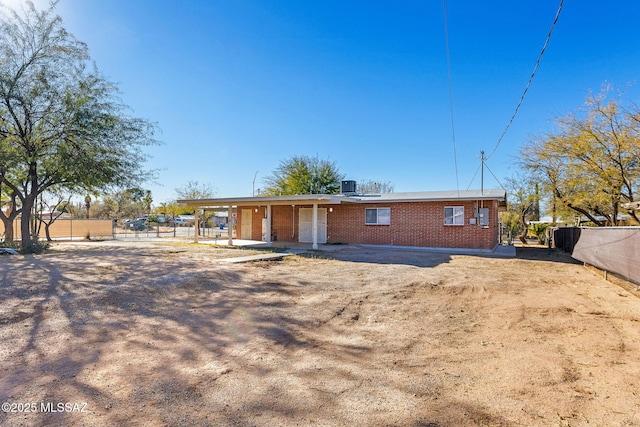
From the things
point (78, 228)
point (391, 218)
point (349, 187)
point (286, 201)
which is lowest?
point (78, 228)

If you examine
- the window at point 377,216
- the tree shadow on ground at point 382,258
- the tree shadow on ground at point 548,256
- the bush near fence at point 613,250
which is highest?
the window at point 377,216

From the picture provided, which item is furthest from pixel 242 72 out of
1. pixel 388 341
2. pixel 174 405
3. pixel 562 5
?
pixel 174 405

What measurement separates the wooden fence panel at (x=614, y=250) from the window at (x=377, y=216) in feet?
24.3

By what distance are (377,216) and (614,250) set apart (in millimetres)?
9616

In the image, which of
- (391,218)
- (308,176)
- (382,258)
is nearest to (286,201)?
(391,218)

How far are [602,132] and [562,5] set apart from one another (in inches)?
355

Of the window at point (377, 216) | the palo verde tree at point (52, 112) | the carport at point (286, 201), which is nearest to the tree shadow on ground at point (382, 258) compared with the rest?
the carport at point (286, 201)

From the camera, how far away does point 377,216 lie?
16766 mm

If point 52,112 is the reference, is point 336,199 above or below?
below

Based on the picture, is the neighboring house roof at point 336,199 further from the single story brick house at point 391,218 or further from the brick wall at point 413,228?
the brick wall at point 413,228

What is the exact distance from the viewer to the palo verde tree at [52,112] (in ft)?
40.0

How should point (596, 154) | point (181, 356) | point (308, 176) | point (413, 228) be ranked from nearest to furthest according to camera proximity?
point (181, 356)
point (596, 154)
point (413, 228)
point (308, 176)

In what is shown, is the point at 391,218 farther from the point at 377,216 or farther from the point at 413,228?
the point at 413,228

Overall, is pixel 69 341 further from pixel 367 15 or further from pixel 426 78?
pixel 426 78
